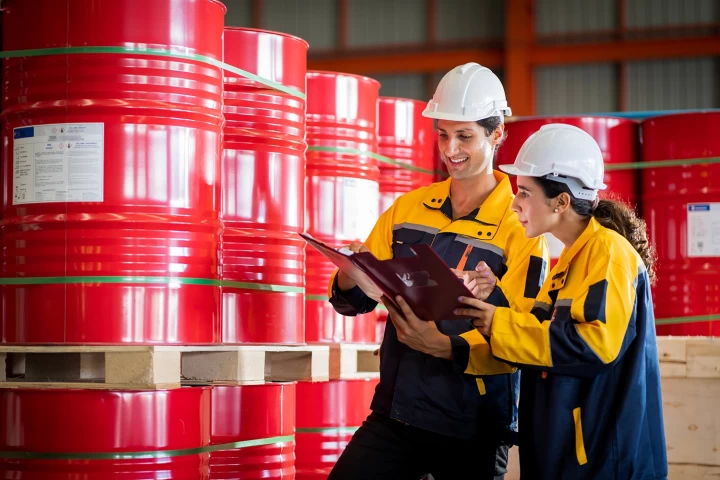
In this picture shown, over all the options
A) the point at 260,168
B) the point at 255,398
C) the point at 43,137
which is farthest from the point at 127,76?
the point at 255,398

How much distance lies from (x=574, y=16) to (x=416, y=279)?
10802 millimetres

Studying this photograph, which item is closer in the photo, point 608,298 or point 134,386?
point 608,298

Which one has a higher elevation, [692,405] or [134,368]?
[134,368]

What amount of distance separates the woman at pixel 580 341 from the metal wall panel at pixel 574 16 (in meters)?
10.4

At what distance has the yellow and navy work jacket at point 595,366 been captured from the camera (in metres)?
2.85

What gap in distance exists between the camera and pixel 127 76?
139 inches

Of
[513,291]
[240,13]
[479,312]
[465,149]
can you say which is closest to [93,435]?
[479,312]

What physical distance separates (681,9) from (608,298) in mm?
10733

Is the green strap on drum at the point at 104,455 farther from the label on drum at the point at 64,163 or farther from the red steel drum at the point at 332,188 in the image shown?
the red steel drum at the point at 332,188

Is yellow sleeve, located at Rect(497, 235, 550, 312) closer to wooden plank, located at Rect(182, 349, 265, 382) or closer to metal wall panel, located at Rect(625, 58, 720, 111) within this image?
wooden plank, located at Rect(182, 349, 265, 382)

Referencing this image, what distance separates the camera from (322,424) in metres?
4.91

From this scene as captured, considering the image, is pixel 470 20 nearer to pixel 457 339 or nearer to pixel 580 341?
pixel 457 339

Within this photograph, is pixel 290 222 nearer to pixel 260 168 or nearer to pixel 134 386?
pixel 260 168

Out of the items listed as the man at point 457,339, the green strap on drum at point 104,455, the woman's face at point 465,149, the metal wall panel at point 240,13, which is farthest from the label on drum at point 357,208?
the metal wall panel at point 240,13
